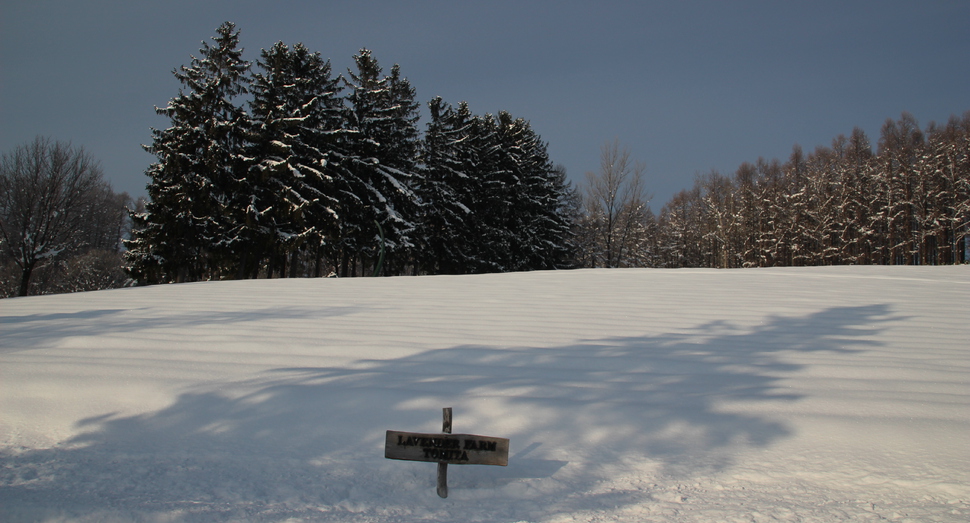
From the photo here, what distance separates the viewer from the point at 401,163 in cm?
2683

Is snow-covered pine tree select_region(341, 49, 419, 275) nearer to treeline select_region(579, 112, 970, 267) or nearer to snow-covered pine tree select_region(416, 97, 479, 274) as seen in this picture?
snow-covered pine tree select_region(416, 97, 479, 274)

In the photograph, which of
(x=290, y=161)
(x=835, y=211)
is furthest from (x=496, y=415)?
(x=835, y=211)

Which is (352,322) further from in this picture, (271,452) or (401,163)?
(401,163)

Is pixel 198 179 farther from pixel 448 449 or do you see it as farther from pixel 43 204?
pixel 448 449

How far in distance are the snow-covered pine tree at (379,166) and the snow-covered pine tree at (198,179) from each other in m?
4.79

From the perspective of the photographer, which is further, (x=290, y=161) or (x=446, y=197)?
(x=446, y=197)

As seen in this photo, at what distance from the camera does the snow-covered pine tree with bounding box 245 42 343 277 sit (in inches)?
816

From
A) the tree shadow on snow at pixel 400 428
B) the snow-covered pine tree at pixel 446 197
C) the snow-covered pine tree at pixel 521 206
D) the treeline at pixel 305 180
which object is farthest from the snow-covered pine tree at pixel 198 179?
the tree shadow on snow at pixel 400 428

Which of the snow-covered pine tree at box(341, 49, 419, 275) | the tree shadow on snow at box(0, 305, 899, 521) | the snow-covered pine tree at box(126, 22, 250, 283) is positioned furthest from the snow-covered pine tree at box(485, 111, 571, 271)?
the tree shadow on snow at box(0, 305, 899, 521)

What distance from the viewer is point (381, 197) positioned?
78.1 ft

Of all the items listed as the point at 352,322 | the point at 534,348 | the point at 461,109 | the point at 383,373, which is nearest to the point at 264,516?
the point at 383,373

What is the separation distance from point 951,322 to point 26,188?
3037 centimetres

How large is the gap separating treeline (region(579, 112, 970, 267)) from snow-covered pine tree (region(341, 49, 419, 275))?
12.8 m

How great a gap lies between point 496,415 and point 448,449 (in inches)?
33.2
